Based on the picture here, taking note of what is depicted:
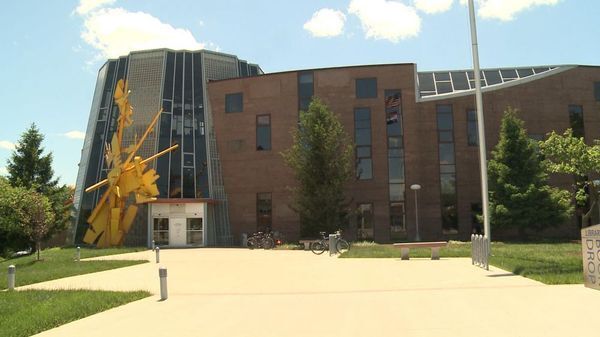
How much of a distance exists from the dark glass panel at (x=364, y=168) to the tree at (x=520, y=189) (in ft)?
28.0

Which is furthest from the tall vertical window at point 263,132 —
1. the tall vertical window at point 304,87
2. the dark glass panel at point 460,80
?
the dark glass panel at point 460,80

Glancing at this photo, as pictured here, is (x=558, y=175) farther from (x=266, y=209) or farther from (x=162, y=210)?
(x=162, y=210)

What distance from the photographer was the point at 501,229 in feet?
116

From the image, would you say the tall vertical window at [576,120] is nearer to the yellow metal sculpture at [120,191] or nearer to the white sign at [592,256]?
the yellow metal sculpture at [120,191]

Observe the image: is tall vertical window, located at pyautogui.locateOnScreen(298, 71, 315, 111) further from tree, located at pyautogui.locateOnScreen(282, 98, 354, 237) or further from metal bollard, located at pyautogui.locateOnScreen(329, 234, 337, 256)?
metal bollard, located at pyautogui.locateOnScreen(329, 234, 337, 256)

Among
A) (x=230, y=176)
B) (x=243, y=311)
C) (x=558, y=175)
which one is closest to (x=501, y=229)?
(x=558, y=175)

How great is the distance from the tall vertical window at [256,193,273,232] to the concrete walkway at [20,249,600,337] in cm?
2302

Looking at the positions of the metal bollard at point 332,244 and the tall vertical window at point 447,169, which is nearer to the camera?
the metal bollard at point 332,244

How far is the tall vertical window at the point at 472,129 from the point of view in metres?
37.5

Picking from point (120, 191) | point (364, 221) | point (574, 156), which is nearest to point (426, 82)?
point (364, 221)

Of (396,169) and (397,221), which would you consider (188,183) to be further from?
(397,221)

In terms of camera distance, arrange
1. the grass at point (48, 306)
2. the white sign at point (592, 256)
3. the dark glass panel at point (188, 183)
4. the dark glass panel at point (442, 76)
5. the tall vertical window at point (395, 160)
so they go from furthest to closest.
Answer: the dark glass panel at point (442, 76) < the dark glass panel at point (188, 183) < the tall vertical window at point (395, 160) < the white sign at point (592, 256) < the grass at point (48, 306)

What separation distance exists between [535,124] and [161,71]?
99.0 ft

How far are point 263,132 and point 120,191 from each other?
11.5 m
